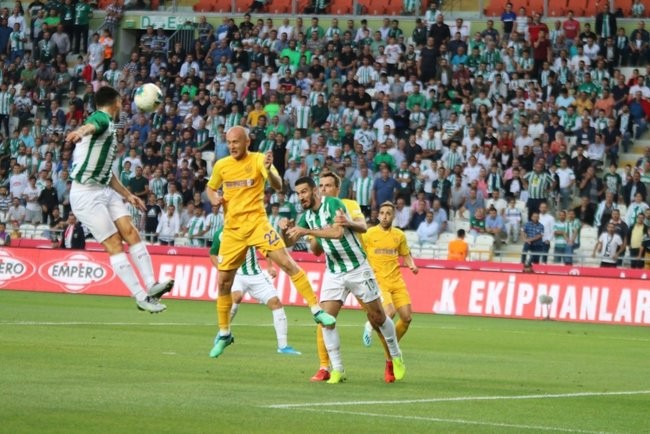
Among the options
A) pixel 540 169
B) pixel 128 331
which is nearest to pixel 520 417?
pixel 128 331

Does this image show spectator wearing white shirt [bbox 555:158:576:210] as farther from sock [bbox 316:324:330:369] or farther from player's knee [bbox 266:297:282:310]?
sock [bbox 316:324:330:369]

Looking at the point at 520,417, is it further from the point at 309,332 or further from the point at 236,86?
the point at 236,86

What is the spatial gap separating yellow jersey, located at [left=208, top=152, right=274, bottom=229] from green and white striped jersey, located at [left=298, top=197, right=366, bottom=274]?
1.21 metres

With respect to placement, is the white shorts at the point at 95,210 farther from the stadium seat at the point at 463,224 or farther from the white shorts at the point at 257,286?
the stadium seat at the point at 463,224

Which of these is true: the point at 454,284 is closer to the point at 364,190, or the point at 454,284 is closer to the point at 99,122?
the point at 364,190

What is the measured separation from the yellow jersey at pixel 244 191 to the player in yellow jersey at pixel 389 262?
13.6ft

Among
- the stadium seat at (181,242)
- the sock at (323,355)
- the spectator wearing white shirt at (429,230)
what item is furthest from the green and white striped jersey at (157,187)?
the sock at (323,355)

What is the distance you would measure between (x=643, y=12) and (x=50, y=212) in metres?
17.1

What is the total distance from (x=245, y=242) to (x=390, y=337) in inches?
83.3

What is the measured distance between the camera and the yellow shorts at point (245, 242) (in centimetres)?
1619

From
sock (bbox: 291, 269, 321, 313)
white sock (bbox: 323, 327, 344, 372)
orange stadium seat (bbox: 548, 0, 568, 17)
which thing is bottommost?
white sock (bbox: 323, 327, 344, 372)

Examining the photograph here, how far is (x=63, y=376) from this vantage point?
14070 mm

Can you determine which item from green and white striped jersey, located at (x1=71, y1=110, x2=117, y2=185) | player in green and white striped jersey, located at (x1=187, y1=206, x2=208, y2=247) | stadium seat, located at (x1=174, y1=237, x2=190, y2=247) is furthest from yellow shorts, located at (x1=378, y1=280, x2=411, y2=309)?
stadium seat, located at (x1=174, y1=237, x2=190, y2=247)

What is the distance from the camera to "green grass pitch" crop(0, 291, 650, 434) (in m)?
11.3
